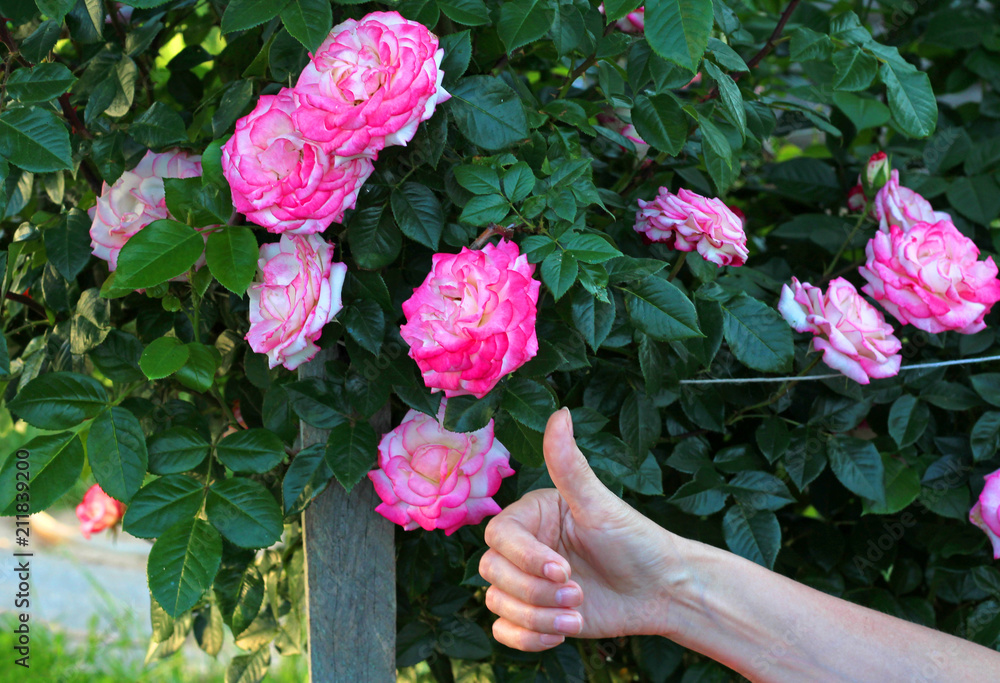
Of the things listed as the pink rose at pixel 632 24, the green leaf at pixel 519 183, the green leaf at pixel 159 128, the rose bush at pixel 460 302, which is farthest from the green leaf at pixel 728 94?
the green leaf at pixel 159 128

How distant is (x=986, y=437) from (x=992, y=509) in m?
0.13

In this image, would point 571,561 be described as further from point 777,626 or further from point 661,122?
point 661,122

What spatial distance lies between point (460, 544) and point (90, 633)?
2.14m

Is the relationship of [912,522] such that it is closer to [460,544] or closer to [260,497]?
[460,544]

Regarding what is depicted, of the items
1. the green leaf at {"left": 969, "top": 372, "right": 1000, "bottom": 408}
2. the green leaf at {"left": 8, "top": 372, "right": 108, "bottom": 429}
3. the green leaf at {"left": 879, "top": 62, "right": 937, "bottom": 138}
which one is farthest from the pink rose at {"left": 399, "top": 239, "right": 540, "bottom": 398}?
the green leaf at {"left": 969, "top": 372, "right": 1000, "bottom": 408}

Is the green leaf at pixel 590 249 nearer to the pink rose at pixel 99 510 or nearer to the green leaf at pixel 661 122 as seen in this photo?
the green leaf at pixel 661 122

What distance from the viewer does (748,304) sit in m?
0.95

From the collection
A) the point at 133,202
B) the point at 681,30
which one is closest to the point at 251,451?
the point at 133,202

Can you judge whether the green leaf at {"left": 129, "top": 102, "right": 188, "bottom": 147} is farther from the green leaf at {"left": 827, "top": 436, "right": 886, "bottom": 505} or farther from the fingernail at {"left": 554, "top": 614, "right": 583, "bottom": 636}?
the green leaf at {"left": 827, "top": 436, "right": 886, "bottom": 505}

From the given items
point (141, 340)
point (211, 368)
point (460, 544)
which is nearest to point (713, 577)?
point (460, 544)

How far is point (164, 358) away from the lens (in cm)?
83

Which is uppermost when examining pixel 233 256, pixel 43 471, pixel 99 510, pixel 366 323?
pixel 233 256

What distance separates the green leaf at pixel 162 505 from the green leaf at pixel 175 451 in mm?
19

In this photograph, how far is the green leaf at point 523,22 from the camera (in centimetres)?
76
